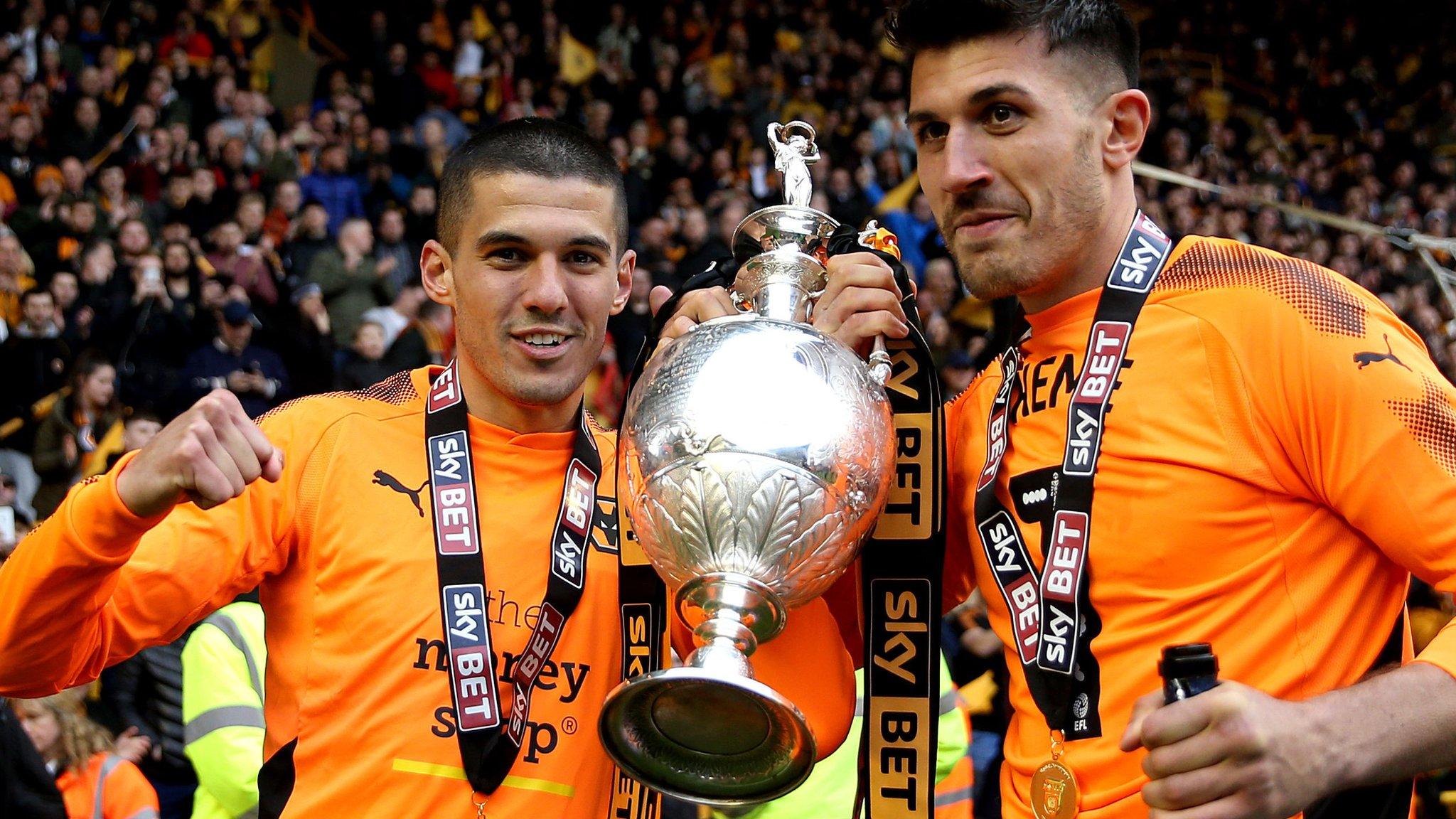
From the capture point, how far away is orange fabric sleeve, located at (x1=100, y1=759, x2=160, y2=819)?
15.1 ft

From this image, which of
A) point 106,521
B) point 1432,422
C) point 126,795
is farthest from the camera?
point 126,795

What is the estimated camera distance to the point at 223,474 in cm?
201

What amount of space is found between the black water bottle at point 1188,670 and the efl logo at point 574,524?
1263 millimetres

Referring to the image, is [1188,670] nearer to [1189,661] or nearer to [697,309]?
[1189,661]

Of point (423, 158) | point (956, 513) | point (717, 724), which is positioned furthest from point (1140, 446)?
point (423, 158)

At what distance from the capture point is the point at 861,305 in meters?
2.26

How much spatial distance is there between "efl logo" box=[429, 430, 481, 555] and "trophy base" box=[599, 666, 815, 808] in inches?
25.8

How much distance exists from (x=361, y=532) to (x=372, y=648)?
0.73 ft

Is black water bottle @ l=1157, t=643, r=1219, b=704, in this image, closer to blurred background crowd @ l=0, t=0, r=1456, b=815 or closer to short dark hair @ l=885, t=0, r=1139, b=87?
short dark hair @ l=885, t=0, r=1139, b=87

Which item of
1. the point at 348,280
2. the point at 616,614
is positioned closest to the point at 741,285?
the point at 616,614

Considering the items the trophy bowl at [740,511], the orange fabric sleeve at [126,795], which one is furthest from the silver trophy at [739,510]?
the orange fabric sleeve at [126,795]

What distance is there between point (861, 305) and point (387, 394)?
1093 mm

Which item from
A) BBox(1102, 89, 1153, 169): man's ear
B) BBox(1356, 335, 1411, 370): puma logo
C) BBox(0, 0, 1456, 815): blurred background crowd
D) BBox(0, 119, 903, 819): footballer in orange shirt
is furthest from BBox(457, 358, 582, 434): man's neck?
BBox(0, 0, 1456, 815): blurred background crowd

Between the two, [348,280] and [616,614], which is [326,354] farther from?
[616,614]
